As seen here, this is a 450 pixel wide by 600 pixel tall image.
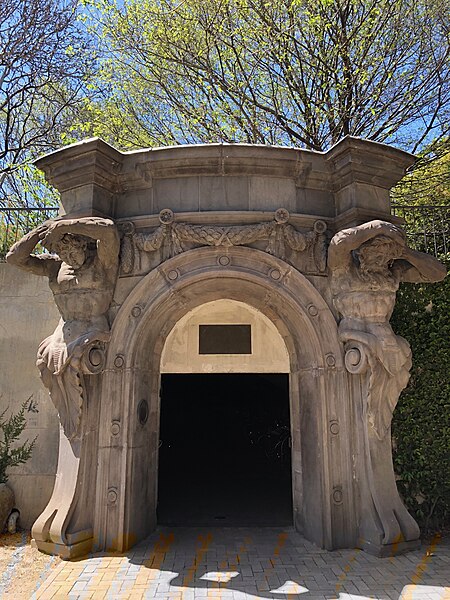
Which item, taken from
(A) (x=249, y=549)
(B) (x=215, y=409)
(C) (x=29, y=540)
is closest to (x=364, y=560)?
(A) (x=249, y=549)

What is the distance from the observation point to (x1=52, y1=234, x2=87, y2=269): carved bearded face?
5027mm

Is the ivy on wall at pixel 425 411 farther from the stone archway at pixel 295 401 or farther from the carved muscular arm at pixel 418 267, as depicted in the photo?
the stone archway at pixel 295 401

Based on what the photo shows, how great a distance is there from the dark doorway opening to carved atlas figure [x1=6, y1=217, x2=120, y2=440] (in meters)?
2.42

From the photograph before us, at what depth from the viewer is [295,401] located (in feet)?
18.6

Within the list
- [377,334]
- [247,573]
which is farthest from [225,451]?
[377,334]

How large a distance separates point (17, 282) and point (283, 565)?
5.15 m

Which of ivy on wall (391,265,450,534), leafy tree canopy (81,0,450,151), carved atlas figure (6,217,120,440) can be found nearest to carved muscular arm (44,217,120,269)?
carved atlas figure (6,217,120,440)

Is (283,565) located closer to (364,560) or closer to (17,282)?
(364,560)

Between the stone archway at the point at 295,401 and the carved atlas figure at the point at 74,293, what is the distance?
11.4 inches

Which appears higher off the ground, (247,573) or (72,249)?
(72,249)

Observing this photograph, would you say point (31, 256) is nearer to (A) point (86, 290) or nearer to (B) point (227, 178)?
(A) point (86, 290)

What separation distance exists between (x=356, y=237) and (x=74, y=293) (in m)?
3.21

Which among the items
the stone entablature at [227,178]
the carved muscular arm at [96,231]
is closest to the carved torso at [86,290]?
the carved muscular arm at [96,231]

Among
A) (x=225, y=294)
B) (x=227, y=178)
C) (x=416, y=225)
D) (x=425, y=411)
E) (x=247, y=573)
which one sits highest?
(x=416, y=225)
